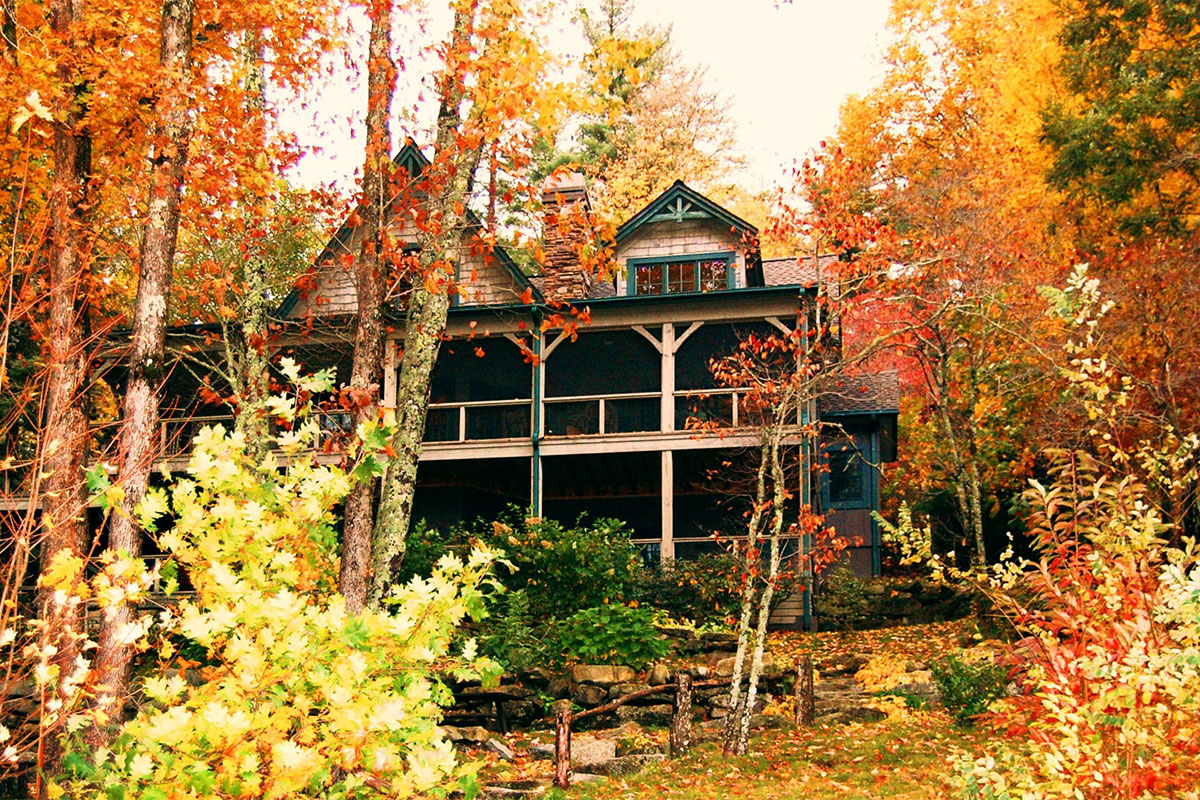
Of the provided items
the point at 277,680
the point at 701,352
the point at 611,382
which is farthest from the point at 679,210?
the point at 277,680

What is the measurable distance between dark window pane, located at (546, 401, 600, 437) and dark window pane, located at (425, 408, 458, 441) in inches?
81.7

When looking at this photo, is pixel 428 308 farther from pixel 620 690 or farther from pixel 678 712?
pixel 620 690

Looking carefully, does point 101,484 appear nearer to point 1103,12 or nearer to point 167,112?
point 167,112

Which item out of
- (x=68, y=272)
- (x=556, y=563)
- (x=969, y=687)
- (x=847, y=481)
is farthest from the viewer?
(x=847, y=481)

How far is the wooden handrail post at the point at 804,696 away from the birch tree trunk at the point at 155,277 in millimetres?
8378

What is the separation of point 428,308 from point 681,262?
46.1 ft

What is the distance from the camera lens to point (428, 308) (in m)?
11.2

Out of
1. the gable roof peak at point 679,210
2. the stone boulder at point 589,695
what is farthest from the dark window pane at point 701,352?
the stone boulder at point 589,695

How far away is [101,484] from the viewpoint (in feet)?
17.9

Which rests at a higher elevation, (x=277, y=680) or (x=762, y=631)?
(x=277, y=680)

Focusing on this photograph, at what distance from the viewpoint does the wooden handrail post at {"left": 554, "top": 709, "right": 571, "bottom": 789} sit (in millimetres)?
11773

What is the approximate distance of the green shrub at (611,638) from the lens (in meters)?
16.7

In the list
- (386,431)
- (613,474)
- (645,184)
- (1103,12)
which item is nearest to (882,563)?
(613,474)

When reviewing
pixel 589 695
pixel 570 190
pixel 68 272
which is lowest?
pixel 589 695
